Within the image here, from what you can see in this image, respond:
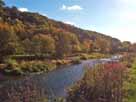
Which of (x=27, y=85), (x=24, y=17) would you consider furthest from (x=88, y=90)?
(x=24, y=17)

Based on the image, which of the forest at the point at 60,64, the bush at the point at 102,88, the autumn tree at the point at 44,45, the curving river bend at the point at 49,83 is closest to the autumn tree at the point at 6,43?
the forest at the point at 60,64

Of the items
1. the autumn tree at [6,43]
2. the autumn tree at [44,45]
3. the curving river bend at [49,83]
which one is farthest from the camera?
the autumn tree at [44,45]

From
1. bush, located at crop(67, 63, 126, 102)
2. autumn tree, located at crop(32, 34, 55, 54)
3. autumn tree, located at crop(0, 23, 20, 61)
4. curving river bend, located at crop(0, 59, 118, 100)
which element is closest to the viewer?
curving river bend, located at crop(0, 59, 118, 100)

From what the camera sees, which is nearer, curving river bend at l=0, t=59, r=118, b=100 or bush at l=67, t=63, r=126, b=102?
curving river bend at l=0, t=59, r=118, b=100

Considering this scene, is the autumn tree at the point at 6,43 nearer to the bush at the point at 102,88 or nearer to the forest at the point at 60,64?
the forest at the point at 60,64

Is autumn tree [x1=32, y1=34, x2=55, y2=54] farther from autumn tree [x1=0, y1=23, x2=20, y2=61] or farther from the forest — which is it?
autumn tree [x1=0, y1=23, x2=20, y2=61]

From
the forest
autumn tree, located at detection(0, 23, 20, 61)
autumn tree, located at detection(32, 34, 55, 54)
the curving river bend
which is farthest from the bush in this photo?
autumn tree, located at detection(32, 34, 55, 54)

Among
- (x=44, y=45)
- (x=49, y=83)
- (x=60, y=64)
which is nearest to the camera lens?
(x=49, y=83)

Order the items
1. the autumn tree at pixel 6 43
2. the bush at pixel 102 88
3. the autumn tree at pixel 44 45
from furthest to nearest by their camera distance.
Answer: the autumn tree at pixel 44 45 < the autumn tree at pixel 6 43 < the bush at pixel 102 88

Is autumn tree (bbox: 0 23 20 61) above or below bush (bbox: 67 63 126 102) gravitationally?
above

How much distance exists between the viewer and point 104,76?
20.5m

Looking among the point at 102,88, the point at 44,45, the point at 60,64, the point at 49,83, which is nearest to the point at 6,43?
the point at 60,64

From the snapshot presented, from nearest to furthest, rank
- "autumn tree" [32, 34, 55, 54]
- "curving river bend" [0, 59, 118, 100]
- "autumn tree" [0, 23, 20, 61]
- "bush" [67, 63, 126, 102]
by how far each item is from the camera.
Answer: "curving river bend" [0, 59, 118, 100], "bush" [67, 63, 126, 102], "autumn tree" [0, 23, 20, 61], "autumn tree" [32, 34, 55, 54]

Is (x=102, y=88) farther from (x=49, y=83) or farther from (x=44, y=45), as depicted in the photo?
(x=44, y=45)
